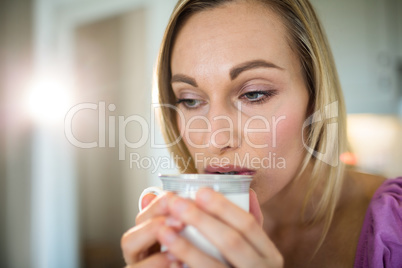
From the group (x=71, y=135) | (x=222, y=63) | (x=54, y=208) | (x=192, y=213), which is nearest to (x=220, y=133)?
(x=222, y=63)

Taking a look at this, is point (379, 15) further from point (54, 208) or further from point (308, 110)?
point (54, 208)

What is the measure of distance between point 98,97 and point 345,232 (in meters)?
0.68

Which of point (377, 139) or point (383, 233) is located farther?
point (377, 139)

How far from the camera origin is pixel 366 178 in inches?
32.4

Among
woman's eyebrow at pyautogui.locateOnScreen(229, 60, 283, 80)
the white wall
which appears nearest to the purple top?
woman's eyebrow at pyautogui.locateOnScreen(229, 60, 283, 80)

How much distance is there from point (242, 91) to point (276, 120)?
10cm

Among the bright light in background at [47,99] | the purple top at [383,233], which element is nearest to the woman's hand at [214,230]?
the purple top at [383,233]

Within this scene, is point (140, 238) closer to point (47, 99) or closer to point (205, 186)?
point (205, 186)

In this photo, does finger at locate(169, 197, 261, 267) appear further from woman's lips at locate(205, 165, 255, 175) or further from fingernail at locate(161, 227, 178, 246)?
woman's lips at locate(205, 165, 255, 175)

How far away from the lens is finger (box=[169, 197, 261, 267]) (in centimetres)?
33

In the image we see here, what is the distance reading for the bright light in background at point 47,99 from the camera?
962 mm

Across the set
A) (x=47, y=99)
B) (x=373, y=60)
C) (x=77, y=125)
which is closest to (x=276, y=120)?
(x=77, y=125)

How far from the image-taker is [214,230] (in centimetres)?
34

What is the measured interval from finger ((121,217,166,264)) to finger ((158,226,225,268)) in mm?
17
